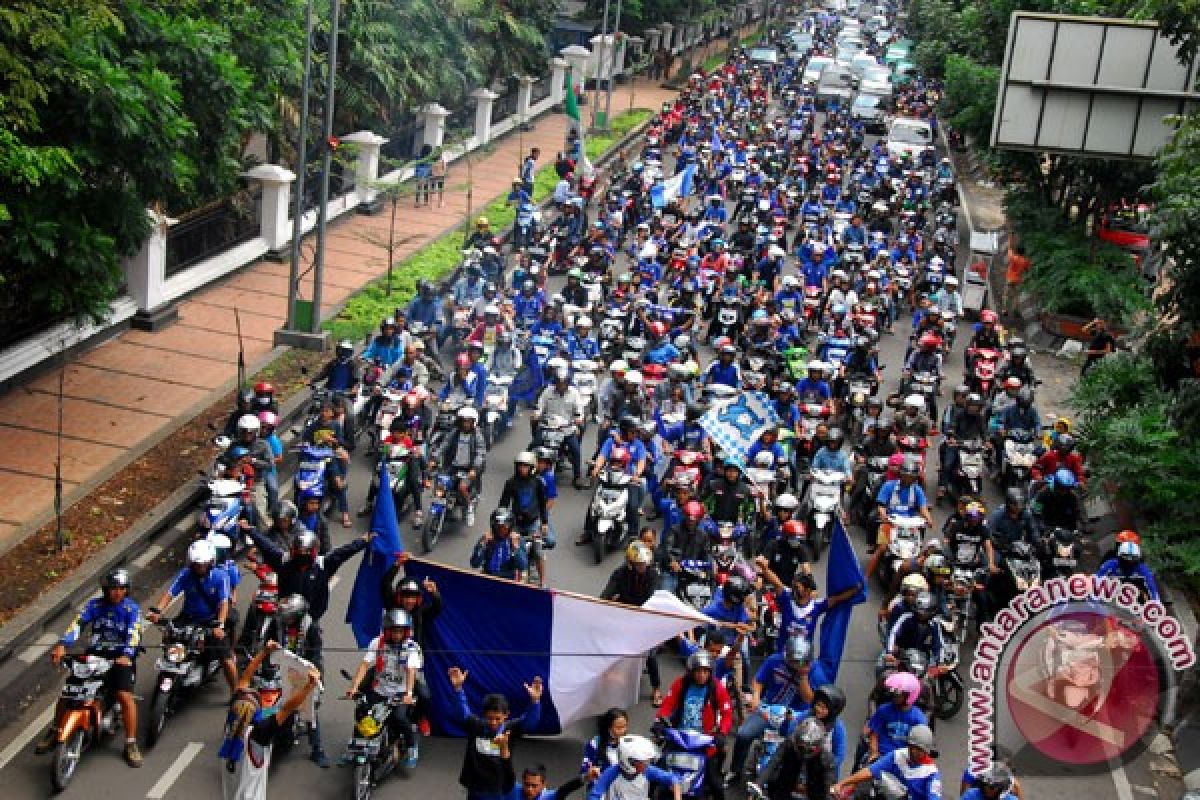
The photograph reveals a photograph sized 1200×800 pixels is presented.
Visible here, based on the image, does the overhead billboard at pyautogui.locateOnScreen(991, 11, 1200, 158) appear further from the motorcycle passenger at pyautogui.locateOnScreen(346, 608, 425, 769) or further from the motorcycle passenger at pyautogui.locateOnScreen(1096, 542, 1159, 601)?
the motorcycle passenger at pyautogui.locateOnScreen(346, 608, 425, 769)

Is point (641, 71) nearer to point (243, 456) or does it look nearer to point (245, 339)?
point (245, 339)

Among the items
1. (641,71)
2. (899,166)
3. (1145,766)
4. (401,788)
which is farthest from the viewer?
(641,71)

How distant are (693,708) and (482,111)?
32476 millimetres

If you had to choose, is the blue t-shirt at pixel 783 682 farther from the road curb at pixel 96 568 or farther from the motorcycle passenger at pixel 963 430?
the motorcycle passenger at pixel 963 430

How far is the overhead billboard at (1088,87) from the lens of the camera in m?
17.7

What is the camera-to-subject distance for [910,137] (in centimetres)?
4488

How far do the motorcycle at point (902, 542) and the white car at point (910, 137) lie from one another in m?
29.1

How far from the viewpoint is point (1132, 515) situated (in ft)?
59.3

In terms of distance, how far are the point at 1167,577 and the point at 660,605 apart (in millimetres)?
6203

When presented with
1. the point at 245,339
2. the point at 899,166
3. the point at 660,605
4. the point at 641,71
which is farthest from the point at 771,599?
the point at 641,71

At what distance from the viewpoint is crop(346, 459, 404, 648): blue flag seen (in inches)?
491

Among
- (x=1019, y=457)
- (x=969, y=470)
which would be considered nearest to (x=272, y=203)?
(x=969, y=470)

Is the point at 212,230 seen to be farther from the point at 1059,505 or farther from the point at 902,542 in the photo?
the point at 1059,505

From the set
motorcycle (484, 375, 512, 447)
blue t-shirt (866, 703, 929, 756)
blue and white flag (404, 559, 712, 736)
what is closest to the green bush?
blue t-shirt (866, 703, 929, 756)
